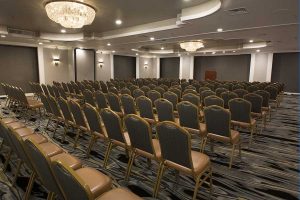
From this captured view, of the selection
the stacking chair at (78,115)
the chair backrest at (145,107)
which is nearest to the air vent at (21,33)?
the stacking chair at (78,115)

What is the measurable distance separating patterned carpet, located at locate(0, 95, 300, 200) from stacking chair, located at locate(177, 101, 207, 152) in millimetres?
563

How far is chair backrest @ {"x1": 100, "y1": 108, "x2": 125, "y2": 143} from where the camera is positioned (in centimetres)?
293

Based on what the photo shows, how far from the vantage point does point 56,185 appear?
1.69m

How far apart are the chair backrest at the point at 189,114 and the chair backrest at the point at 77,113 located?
1842 mm

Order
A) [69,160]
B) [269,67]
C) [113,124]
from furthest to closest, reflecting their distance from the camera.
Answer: [269,67] < [113,124] < [69,160]

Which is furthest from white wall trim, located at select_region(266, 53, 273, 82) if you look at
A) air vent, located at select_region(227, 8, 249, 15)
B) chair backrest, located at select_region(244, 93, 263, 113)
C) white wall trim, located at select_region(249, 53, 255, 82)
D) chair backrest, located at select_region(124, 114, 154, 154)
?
chair backrest, located at select_region(124, 114, 154, 154)

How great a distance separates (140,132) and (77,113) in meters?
1.76

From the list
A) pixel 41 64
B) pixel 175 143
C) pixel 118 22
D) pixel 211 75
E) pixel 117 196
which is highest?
pixel 118 22

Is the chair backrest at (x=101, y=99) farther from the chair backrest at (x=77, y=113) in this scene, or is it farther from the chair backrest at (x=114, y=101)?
the chair backrest at (x=77, y=113)

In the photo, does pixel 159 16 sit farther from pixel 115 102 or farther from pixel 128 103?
pixel 128 103

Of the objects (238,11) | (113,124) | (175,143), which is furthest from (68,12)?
(175,143)

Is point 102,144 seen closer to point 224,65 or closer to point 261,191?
point 261,191

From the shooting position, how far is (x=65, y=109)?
430cm

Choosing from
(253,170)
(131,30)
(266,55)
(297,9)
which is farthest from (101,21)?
(266,55)
